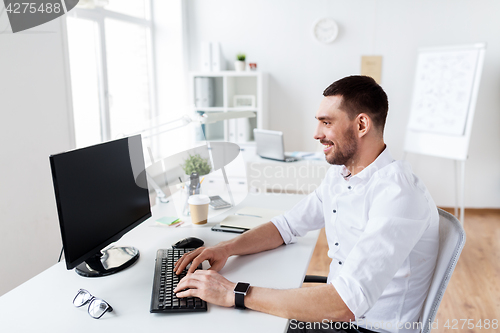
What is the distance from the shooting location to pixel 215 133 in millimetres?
4250

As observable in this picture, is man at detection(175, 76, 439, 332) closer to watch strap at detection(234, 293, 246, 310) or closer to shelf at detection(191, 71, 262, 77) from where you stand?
watch strap at detection(234, 293, 246, 310)

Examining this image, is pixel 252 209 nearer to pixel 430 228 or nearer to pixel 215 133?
pixel 430 228

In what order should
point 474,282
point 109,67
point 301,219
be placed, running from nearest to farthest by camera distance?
point 301,219, point 474,282, point 109,67

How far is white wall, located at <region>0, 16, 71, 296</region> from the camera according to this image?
6.94 feet

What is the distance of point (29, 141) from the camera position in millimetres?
2246

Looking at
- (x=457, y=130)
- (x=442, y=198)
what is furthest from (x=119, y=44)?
(x=442, y=198)

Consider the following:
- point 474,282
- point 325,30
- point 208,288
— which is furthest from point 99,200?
point 325,30

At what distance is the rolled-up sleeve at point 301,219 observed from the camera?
1.56m

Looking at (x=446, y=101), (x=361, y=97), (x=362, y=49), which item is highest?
(x=362, y=49)

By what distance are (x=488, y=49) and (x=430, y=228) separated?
3.66 metres

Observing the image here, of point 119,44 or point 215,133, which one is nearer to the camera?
point 119,44

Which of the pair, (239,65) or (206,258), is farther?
(239,65)

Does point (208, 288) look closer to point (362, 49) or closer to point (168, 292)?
point (168, 292)

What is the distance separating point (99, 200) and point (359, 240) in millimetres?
822
